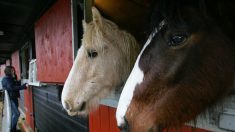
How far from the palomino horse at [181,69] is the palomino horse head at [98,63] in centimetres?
61

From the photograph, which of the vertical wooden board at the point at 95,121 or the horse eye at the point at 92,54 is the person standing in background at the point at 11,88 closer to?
the vertical wooden board at the point at 95,121

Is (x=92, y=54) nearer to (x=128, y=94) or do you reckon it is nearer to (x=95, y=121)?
(x=128, y=94)

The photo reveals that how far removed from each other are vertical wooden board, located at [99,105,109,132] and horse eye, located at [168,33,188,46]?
133cm

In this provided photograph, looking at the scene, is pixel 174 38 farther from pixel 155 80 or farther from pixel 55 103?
pixel 55 103

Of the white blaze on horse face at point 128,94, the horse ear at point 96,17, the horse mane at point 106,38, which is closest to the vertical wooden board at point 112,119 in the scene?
the horse mane at point 106,38

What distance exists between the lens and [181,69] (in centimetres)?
77

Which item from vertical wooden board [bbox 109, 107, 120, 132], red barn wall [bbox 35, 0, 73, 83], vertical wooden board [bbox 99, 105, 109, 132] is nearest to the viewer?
vertical wooden board [bbox 109, 107, 120, 132]

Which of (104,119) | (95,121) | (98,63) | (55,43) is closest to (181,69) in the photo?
(98,63)

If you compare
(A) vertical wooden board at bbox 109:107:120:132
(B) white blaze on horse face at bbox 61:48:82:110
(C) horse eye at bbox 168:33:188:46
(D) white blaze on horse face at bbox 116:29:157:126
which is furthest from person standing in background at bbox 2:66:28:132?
(C) horse eye at bbox 168:33:188:46

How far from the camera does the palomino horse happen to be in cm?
76

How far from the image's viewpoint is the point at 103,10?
1.52m

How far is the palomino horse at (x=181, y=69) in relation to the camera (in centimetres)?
76

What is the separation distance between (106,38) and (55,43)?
1903 millimetres

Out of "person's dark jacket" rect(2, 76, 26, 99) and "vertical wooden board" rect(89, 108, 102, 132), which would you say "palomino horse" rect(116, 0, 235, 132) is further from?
"person's dark jacket" rect(2, 76, 26, 99)
